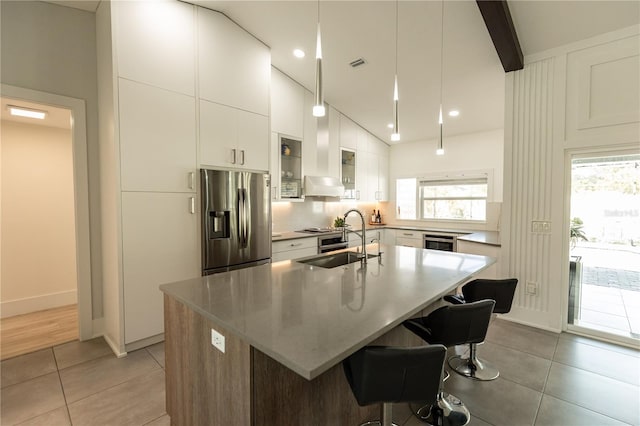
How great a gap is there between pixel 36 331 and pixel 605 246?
5882 millimetres

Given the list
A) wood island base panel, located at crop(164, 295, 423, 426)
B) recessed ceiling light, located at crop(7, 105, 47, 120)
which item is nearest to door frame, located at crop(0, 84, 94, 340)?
A: recessed ceiling light, located at crop(7, 105, 47, 120)

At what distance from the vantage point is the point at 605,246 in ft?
9.61

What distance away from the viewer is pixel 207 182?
2.92 m

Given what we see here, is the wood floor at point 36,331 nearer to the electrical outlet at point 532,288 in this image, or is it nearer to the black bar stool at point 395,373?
the black bar stool at point 395,373

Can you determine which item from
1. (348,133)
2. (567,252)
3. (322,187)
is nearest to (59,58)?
(322,187)

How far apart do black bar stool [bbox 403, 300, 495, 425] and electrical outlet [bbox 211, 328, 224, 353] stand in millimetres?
1031

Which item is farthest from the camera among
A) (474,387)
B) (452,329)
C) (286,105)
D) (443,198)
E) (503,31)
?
(443,198)

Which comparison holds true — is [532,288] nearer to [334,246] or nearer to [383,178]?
[334,246]

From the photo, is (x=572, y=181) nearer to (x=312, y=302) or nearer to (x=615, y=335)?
(x=615, y=335)

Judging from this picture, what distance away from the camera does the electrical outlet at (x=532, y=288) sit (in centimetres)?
307

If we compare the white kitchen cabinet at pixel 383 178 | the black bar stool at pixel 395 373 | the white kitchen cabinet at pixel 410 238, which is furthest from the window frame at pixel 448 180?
the black bar stool at pixel 395 373

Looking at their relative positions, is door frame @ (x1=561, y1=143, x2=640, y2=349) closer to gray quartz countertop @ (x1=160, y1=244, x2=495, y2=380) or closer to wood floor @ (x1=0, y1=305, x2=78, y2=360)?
gray quartz countertop @ (x1=160, y1=244, x2=495, y2=380)

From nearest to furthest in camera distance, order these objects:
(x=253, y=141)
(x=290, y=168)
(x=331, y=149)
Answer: (x=253, y=141), (x=290, y=168), (x=331, y=149)

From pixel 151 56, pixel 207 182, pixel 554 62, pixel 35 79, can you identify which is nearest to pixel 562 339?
pixel 554 62
